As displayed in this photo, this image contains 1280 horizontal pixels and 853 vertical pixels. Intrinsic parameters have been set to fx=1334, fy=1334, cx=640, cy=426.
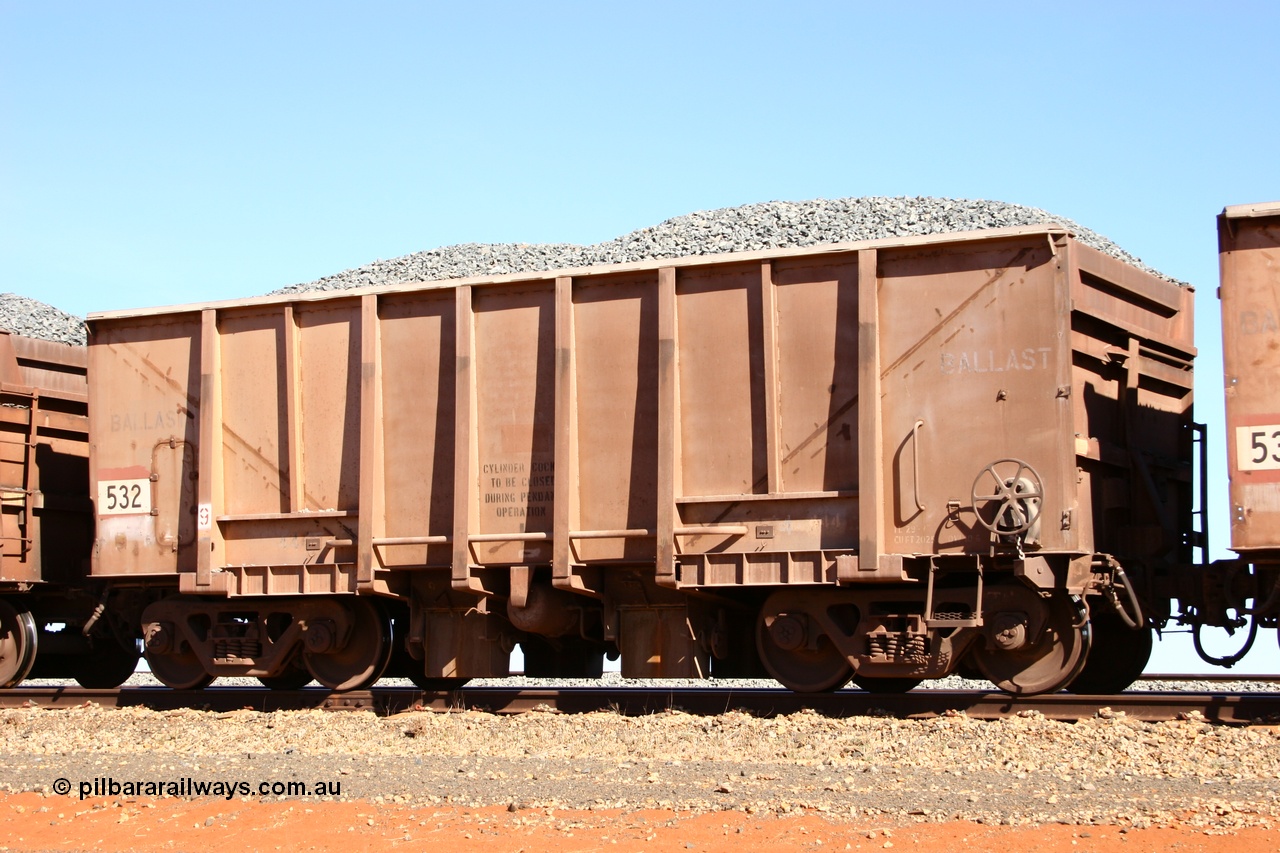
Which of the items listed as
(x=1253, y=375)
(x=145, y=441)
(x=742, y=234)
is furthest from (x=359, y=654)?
(x=742, y=234)

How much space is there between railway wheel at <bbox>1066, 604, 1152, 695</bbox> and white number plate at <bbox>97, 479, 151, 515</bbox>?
29.3 feet

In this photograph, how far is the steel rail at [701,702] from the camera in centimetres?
996

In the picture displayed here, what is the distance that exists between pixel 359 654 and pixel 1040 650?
618 centimetres

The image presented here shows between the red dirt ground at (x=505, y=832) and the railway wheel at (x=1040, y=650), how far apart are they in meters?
3.78

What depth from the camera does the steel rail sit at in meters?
9.96

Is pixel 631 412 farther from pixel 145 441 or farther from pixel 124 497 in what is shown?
pixel 124 497

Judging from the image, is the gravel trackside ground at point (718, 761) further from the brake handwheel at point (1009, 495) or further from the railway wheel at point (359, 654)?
the brake handwheel at point (1009, 495)

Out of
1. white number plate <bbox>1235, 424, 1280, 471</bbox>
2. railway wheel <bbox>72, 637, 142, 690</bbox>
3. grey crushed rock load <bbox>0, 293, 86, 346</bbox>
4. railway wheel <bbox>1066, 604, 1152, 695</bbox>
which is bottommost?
railway wheel <bbox>72, 637, 142, 690</bbox>

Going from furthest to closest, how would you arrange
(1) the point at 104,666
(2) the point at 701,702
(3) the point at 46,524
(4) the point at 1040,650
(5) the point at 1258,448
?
1. (1) the point at 104,666
2. (3) the point at 46,524
3. (2) the point at 701,702
4. (4) the point at 1040,650
5. (5) the point at 1258,448

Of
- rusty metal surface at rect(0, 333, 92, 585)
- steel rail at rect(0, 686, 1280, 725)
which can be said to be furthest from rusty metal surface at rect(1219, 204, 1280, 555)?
rusty metal surface at rect(0, 333, 92, 585)

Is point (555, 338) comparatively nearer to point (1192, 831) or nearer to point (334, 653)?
point (334, 653)

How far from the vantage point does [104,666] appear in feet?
50.0

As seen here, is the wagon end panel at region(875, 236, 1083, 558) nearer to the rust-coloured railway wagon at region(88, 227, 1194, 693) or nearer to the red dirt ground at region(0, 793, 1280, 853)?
the rust-coloured railway wagon at region(88, 227, 1194, 693)

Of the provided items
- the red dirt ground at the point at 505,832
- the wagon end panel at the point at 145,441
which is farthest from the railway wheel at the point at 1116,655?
the wagon end panel at the point at 145,441
